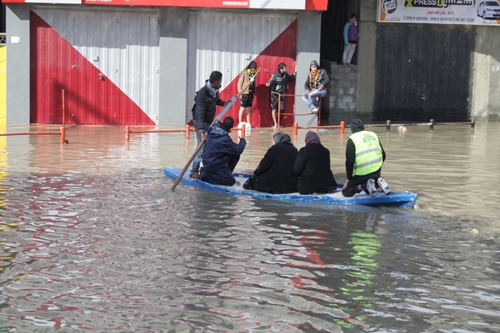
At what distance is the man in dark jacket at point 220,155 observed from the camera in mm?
12375

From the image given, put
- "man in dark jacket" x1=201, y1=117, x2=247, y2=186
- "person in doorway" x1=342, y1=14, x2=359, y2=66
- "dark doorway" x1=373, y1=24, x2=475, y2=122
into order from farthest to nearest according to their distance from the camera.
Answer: "dark doorway" x1=373, y1=24, x2=475, y2=122, "person in doorway" x1=342, y1=14, x2=359, y2=66, "man in dark jacket" x1=201, y1=117, x2=247, y2=186

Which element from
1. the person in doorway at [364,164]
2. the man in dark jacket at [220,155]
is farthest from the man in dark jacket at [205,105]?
the person in doorway at [364,164]

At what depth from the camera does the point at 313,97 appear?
2203 centimetres

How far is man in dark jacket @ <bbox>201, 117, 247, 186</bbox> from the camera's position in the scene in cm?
Result: 1238

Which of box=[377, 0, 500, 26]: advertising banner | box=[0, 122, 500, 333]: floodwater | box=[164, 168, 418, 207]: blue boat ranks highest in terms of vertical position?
box=[377, 0, 500, 26]: advertising banner

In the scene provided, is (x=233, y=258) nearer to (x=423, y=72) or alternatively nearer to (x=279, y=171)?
(x=279, y=171)

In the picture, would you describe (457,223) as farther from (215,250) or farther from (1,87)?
(1,87)

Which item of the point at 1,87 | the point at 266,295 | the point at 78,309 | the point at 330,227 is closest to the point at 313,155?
the point at 330,227

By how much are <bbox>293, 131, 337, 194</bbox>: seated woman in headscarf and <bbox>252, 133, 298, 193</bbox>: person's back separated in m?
0.24

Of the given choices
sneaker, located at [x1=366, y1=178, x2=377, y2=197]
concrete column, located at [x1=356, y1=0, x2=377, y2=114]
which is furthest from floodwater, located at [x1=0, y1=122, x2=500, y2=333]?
concrete column, located at [x1=356, y1=0, x2=377, y2=114]

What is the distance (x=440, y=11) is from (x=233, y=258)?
59.8 feet

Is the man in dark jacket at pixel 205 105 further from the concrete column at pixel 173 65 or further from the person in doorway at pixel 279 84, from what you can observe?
the concrete column at pixel 173 65

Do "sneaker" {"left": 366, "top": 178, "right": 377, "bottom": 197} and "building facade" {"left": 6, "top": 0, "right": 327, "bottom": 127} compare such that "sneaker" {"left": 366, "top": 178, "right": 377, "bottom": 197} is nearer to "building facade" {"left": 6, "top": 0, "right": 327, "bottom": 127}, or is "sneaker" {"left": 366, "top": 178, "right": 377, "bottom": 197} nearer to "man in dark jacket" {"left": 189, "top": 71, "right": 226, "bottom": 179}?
"man in dark jacket" {"left": 189, "top": 71, "right": 226, "bottom": 179}

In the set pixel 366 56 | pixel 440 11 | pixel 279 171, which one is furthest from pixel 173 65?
pixel 279 171
